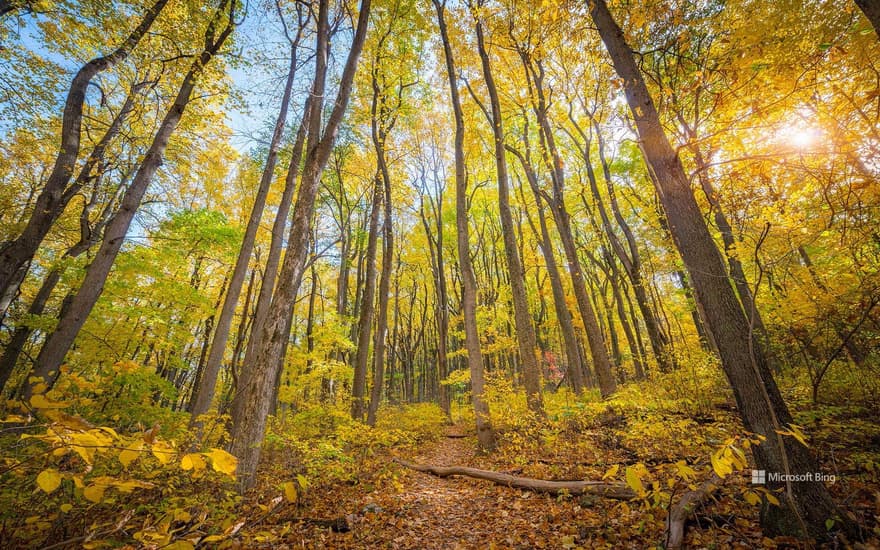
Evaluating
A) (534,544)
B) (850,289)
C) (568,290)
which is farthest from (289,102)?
(568,290)

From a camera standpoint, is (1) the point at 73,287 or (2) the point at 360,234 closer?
(1) the point at 73,287

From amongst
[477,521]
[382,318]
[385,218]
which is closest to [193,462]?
[477,521]

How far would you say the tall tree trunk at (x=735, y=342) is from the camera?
288cm

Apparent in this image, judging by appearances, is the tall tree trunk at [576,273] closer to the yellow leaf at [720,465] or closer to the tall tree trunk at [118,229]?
the yellow leaf at [720,465]

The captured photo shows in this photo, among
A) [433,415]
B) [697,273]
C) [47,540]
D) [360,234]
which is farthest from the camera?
[360,234]

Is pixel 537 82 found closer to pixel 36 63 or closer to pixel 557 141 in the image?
pixel 557 141

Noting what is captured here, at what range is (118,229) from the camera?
21.2 ft

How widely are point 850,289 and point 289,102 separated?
13.6 m

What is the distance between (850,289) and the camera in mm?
5562

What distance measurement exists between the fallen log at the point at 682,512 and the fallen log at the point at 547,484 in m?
0.75

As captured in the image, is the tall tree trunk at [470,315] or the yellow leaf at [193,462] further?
the tall tree trunk at [470,315]

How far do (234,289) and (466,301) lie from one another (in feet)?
19.9

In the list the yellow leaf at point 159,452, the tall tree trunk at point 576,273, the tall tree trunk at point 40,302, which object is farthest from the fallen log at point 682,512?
the tall tree trunk at point 40,302

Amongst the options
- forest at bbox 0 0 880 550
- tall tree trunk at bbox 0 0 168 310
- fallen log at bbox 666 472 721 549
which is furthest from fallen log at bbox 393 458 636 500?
tall tree trunk at bbox 0 0 168 310
